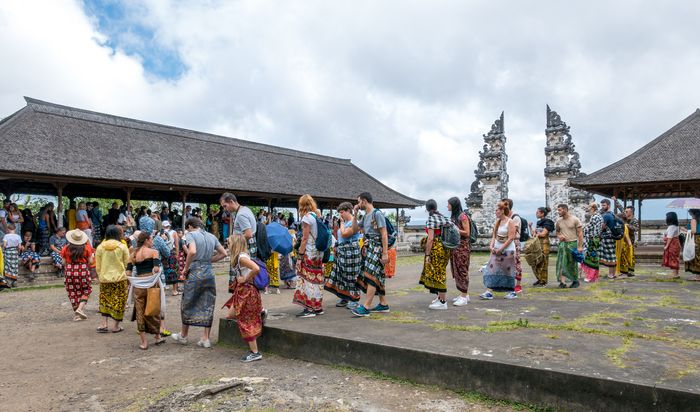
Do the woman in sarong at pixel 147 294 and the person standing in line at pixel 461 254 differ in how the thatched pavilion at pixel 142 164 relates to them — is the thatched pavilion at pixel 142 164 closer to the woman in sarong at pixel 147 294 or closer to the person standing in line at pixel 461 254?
the woman in sarong at pixel 147 294

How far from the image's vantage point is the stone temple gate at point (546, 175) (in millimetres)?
24191

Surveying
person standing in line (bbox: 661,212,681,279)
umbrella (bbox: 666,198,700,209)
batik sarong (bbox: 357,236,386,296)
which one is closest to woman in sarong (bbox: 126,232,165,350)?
batik sarong (bbox: 357,236,386,296)

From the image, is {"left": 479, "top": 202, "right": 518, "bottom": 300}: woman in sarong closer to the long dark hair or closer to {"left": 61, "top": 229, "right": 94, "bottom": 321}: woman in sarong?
the long dark hair

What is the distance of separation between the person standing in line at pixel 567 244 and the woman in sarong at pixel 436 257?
10.5 feet

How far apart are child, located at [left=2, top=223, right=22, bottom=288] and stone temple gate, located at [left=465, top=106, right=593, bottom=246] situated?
19169 millimetres

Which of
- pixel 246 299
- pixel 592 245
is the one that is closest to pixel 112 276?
pixel 246 299

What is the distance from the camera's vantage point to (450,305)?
6.27 m

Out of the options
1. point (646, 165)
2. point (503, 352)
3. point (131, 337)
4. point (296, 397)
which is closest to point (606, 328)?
point (503, 352)

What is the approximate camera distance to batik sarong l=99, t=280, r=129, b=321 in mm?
6168

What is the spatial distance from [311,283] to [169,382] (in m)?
1.98

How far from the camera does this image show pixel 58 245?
38.4 feet

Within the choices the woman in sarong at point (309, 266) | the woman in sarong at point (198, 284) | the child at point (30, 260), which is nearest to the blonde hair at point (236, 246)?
the woman in sarong at point (198, 284)

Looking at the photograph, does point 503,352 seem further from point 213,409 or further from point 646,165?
point 646,165

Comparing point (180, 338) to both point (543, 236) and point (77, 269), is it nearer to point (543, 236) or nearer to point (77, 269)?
point (77, 269)
